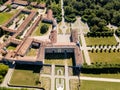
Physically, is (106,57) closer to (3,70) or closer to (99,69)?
(99,69)

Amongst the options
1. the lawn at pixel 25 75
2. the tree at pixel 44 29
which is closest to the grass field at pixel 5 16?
the tree at pixel 44 29

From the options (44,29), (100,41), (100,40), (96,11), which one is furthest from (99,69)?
(96,11)

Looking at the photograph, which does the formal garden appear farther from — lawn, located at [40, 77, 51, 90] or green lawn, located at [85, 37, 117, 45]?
green lawn, located at [85, 37, 117, 45]

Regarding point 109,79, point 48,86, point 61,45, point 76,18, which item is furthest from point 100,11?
point 48,86

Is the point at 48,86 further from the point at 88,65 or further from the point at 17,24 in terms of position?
the point at 17,24

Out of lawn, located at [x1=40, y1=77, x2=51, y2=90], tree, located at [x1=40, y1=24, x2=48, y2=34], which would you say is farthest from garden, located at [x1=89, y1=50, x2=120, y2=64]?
tree, located at [x1=40, y1=24, x2=48, y2=34]

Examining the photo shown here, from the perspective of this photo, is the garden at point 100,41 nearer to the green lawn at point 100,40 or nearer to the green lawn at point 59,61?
the green lawn at point 100,40

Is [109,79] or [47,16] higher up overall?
[47,16]
